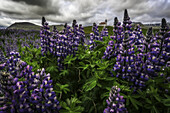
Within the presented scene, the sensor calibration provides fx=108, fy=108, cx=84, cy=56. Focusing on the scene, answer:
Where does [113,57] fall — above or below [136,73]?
above

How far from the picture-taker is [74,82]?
11.0 feet

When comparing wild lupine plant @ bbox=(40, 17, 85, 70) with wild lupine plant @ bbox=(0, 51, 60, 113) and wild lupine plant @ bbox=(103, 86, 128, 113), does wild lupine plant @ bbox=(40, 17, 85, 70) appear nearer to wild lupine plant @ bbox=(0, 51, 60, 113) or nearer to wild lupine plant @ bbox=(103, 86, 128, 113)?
wild lupine plant @ bbox=(0, 51, 60, 113)

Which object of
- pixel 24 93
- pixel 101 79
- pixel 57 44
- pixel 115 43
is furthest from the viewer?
pixel 57 44

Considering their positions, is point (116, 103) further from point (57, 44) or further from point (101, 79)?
point (57, 44)

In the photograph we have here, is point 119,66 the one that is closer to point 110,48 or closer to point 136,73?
point 136,73

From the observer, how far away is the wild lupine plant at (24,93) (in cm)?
151

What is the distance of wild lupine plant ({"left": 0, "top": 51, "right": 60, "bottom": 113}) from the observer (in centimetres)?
151

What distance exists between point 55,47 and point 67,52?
0.42 m

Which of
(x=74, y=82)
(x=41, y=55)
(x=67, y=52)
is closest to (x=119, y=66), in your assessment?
(x=74, y=82)

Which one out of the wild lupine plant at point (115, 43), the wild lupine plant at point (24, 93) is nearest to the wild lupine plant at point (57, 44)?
the wild lupine plant at point (115, 43)

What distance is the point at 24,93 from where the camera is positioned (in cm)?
160

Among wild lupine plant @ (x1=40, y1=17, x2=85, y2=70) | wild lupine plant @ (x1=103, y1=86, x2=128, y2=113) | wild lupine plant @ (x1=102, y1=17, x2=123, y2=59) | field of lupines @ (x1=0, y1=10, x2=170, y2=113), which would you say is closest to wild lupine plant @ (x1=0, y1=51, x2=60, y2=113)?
field of lupines @ (x1=0, y1=10, x2=170, y2=113)

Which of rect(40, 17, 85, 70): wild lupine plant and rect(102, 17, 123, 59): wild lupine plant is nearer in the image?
rect(102, 17, 123, 59): wild lupine plant

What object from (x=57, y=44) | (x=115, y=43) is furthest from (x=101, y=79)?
(x=57, y=44)
